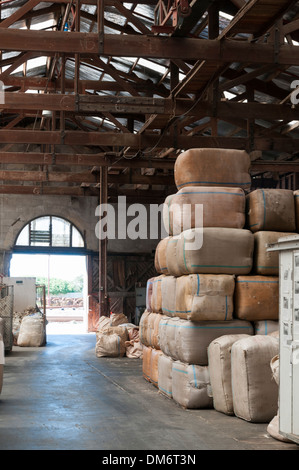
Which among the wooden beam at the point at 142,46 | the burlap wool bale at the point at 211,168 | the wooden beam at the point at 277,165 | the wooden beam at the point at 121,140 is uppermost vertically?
the wooden beam at the point at 142,46

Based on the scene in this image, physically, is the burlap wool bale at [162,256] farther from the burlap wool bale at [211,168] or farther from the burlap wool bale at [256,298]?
the burlap wool bale at [256,298]

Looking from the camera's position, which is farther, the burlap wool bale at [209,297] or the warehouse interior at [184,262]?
the burlap wool bale at [209,297]

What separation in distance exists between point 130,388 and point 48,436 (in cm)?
372

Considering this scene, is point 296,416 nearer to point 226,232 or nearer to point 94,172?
point 226,232

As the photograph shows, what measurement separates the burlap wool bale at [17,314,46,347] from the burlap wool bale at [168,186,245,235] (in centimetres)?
1083

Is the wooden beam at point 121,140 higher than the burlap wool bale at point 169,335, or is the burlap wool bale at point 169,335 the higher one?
the wooden beam at point 121,140

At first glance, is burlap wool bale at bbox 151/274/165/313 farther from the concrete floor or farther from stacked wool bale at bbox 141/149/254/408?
the concrete floor

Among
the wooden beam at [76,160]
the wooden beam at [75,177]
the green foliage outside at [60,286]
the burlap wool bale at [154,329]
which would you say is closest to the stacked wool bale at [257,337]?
the burlap wool bale at [154,329]

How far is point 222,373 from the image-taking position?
704 centimetres

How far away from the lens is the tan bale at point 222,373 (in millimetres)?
7012

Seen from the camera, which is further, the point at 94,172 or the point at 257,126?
the point at 94,172

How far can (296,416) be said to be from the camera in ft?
17.0

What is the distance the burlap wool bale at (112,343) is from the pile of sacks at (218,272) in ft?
20.8
